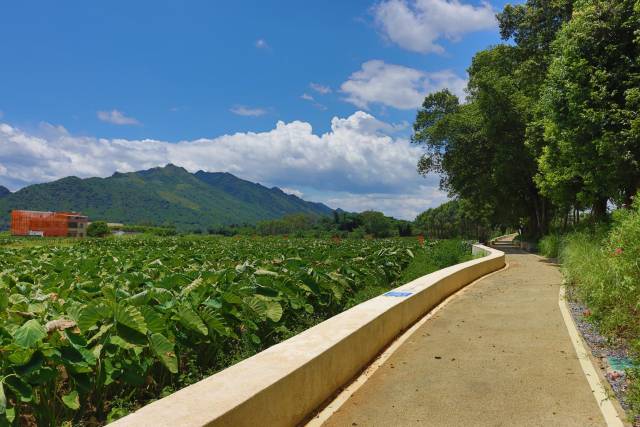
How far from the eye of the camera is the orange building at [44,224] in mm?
119938

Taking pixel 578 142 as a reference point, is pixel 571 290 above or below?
below

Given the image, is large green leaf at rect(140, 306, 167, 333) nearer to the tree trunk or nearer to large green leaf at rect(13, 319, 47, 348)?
large green leaf at rect(13, 319, 47, 348)

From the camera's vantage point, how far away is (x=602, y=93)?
16.4 metres

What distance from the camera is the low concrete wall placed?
3.35m

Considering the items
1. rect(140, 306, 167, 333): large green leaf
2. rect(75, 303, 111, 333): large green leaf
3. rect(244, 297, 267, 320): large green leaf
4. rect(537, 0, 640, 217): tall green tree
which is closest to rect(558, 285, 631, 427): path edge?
rect(244, 297, 267, 320): large green leaf

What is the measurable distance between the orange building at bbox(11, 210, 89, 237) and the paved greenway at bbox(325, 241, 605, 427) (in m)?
126

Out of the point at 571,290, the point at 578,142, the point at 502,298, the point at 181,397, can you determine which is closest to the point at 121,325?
the point at 181,397

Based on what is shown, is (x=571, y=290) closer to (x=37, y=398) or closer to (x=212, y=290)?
(x=212, y=290)

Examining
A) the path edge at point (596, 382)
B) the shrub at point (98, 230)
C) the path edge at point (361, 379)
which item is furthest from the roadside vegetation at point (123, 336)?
the shrub at point (98, 230)

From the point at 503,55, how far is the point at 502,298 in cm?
2732

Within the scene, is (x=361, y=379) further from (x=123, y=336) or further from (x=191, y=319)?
(x=123, y=336)

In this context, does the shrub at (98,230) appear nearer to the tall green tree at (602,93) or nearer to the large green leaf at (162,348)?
the tall green tree at (602,93)

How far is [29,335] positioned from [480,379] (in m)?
4.52

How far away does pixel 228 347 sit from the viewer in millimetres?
6824
